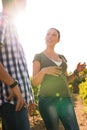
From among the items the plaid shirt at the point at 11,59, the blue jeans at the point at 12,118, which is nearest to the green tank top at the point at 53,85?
the plaid shirt at the point at 11,59

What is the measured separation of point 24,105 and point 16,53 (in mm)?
450

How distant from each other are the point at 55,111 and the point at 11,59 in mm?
1864

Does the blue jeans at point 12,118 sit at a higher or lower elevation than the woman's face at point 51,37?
lower

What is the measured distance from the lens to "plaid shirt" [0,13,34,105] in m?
3.09

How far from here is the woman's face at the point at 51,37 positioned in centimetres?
522

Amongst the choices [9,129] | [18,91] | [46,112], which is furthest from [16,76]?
[46,112]

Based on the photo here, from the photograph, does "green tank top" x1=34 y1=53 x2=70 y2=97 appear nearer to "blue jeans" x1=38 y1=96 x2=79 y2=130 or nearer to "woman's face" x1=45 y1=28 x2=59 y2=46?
"blue jeans" x1=38 y1=96 x2=79 y2=130

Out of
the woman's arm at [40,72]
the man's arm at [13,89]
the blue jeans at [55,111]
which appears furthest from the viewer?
the blue jeans at [55,111]

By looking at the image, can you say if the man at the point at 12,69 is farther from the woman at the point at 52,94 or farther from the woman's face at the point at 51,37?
the woman's face at the point at 51,37

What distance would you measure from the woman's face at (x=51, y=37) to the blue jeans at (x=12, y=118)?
7.56 ft

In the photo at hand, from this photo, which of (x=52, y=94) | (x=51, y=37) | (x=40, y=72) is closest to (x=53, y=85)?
(x=52, y=94)

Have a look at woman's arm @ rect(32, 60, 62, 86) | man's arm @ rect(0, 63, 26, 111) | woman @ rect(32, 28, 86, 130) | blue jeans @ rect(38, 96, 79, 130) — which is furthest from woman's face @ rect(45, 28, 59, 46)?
man's arm @ rect(0, 63, 26, 111)

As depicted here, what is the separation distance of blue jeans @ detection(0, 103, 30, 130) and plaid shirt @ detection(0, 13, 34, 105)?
7cm

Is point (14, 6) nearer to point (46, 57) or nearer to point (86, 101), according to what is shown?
point (46, 57)
